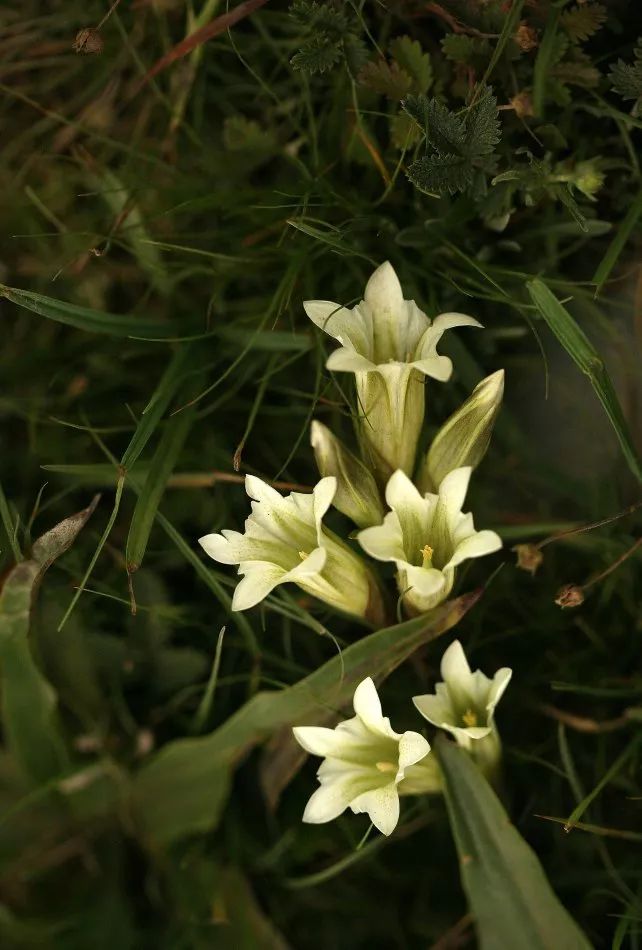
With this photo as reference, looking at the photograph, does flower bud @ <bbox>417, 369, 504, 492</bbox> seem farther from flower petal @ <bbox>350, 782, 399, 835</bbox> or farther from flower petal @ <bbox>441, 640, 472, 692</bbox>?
flower petal @ <bbox>350, 782, 399, 835</bbox>

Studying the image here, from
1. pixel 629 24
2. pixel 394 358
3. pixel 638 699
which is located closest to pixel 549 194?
pixel 629 24

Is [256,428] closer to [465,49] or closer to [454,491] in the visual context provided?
[454,491]

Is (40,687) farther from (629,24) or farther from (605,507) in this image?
(629,24)

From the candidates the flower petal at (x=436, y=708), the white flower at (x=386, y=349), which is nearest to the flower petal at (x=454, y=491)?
the white flower at (x=386, y=349)

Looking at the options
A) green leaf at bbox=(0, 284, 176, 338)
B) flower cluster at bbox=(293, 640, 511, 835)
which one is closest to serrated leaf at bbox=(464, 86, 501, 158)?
green leaf at bbox=(0, 284, 176, 338)

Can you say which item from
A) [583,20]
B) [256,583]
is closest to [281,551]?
[256,583]
